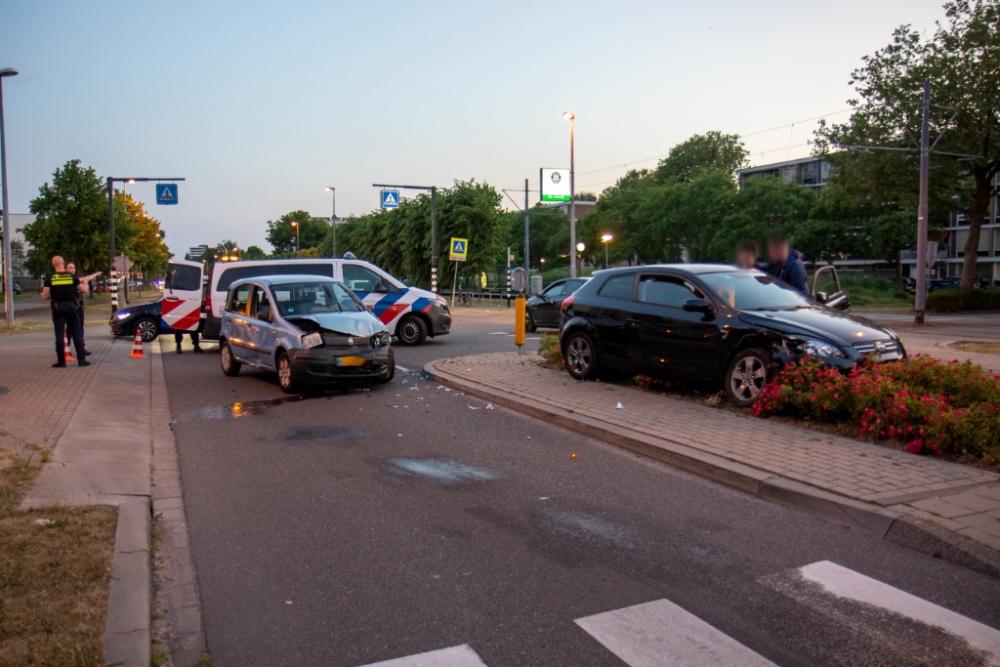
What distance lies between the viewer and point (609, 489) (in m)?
6.24

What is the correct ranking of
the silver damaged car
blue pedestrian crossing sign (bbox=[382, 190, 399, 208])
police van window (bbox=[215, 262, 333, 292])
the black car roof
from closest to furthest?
1. the black car roof
2. the silver damaged car
3. police van window (bbox=[215, 262, 333, 292])
4. blue pedestrian crossing sign (bbox=[382, 190, 399, 208])

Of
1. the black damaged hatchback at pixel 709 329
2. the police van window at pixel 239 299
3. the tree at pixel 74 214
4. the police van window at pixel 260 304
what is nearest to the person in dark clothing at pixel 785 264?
the black damaged hatchback at pixel 709 329

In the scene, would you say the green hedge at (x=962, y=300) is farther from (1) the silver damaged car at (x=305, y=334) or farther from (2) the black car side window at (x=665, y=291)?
(1) the silver damaged car at (x=305, y=334)

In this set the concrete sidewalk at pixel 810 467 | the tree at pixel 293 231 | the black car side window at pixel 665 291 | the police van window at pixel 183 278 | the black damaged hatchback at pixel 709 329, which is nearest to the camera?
the concrete sidewalk at pixel 810 467

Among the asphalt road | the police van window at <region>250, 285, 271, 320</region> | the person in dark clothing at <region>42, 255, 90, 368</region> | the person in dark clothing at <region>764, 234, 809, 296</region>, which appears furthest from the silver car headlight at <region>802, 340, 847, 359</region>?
the person in dark clothing at <region>42, 255, 90, 368</region>

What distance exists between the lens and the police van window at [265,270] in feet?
55.5

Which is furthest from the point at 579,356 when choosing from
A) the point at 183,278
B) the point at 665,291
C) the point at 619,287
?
the point at 183,278

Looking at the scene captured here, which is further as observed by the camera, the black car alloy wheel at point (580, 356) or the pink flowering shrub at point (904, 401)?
the black car alloy wheel at point (580, 356)

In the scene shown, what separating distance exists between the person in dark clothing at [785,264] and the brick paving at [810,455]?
8.74 ft

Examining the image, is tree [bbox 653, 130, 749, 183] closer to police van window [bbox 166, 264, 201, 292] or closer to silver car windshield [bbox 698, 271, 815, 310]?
police van window [bbox 166, 264, 201, 292]

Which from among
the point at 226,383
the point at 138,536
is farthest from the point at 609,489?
the point at 226,383

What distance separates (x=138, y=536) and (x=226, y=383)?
8.01 m

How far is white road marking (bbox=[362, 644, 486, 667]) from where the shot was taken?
3.45m

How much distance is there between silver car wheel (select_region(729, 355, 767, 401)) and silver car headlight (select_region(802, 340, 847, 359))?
0.48 meters
